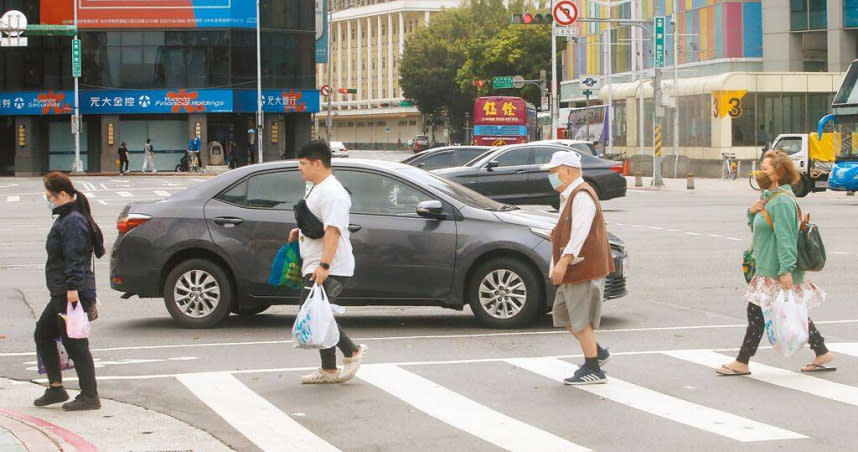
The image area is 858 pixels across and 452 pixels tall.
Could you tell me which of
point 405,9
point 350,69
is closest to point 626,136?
point 405,9

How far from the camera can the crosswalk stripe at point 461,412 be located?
25.1 ft

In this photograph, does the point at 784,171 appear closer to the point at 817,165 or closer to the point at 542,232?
the point at 542,232

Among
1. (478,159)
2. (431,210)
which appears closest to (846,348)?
(431,210)

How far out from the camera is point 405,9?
516 ft

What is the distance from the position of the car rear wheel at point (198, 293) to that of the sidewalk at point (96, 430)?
3.54 metres

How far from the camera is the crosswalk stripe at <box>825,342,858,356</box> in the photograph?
36.0ft

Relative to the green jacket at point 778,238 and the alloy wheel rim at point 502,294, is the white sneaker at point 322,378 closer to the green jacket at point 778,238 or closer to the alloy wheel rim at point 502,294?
the alloy wheel rim at point 502,294

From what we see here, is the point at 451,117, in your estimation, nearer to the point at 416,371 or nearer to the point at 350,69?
the point at 350,69

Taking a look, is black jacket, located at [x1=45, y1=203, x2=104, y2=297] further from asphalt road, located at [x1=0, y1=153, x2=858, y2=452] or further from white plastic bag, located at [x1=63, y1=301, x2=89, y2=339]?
asphalt road, located at [x1=0, y1=153, x2=858, y2=452]

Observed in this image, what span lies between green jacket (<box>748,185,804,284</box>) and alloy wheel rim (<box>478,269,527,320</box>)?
121 inches

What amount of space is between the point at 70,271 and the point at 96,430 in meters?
1.06

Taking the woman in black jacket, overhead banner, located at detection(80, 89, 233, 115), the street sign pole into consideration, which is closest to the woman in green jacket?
the woman in black jacket

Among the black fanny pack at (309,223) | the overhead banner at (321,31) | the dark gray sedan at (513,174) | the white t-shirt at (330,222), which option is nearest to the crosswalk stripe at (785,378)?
the white t-shirt at (330,222)

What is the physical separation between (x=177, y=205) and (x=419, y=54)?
11540cm
